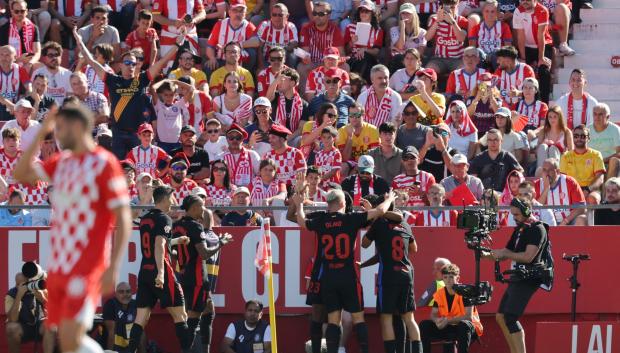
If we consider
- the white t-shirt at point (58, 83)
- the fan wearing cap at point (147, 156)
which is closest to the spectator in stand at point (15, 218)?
the fan wearing cap at point (147, 156)

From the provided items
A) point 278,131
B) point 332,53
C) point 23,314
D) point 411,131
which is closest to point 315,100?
point 332,53

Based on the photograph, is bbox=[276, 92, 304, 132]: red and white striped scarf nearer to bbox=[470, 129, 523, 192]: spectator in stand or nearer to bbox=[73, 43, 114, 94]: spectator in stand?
bbox=[73, 43, 114, 94]: spectator in stand

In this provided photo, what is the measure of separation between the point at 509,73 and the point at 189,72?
4.38 m

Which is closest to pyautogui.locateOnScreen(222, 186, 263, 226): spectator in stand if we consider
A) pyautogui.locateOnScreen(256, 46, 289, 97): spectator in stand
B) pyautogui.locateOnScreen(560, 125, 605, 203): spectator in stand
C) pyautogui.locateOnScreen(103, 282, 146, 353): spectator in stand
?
pyautogui.locateOnScreen(103, 282, 146, 353): spectator in stand

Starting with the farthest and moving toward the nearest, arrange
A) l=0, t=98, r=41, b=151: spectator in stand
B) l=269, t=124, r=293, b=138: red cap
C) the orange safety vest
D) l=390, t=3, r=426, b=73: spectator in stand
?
l=390, t=3, r=426, b=73: spectator in stand → l=0, t=98, r=41, b=151: spectator in stand → l=269, t=124, r=293, b=138: red cap → the orange safety vest

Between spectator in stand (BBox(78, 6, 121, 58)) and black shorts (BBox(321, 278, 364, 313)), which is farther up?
spectator in stand (BBox(78, 6, 121, 58))

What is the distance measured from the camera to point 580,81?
1941 cm

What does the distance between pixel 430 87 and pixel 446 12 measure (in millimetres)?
1778

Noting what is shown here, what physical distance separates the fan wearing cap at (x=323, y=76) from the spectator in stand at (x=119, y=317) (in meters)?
4.84

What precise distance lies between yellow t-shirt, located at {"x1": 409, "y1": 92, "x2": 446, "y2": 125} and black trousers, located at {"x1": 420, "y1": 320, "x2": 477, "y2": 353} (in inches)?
137

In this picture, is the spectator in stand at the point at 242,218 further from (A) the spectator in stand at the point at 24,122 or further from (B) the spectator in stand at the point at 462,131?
(A) the spectator in stand at the point at 24,122

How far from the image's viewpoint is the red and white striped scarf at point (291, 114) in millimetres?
19250

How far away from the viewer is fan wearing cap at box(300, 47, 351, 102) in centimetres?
1973

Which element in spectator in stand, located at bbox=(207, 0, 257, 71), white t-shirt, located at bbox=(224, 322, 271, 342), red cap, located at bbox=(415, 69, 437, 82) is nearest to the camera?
white t-shirt, located at bbox=(224, 322, 271, 342)
